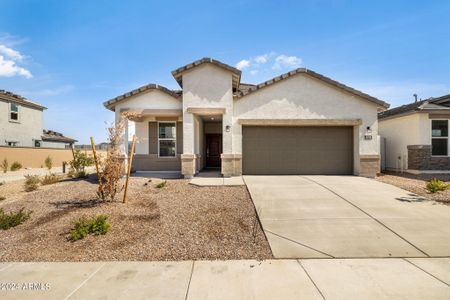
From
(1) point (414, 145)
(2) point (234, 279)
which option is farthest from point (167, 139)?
(1) point (414, 145)

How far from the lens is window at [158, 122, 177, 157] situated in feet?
48.4

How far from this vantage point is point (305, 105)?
1266cm

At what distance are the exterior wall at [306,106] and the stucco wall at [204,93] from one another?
74 centimetres

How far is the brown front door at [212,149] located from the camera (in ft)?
57.4

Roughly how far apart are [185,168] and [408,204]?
28.5 feet

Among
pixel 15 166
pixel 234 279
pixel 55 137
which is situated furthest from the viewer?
pixel 55 137

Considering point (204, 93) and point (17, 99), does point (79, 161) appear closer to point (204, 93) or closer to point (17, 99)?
point (204, 93)

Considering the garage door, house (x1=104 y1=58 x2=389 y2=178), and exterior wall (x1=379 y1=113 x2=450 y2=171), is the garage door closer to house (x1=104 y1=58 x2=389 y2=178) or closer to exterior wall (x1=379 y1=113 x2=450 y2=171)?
house (x1=104 y1=58 x2=389 y2=178)

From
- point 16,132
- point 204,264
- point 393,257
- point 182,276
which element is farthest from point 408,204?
point 16,132


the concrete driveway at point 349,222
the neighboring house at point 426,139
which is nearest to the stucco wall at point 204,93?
the concrete driveway at point 349,222

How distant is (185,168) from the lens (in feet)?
39.6

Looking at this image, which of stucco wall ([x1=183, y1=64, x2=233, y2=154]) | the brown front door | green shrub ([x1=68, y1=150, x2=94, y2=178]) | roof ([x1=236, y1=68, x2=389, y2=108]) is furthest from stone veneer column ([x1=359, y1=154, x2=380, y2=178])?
green shrub ([x1=68, y1=150, x2=94, y2=178])

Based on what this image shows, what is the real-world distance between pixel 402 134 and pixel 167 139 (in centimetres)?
1399

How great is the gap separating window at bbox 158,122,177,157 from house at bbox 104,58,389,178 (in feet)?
6.45
